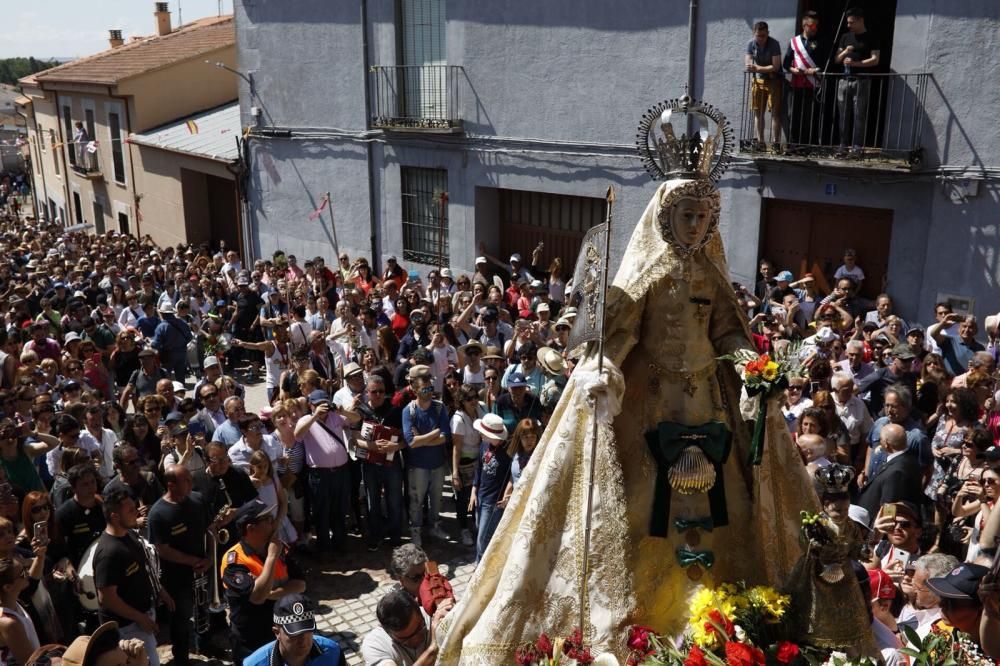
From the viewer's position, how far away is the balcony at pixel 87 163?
27.6m

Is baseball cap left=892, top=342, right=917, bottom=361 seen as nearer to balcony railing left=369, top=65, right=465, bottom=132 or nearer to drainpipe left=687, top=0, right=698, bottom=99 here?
drainpipe left=687, top=0, right=698, bottom=99

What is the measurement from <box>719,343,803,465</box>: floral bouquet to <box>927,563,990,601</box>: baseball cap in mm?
988

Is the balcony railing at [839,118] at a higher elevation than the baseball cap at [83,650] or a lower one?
higher

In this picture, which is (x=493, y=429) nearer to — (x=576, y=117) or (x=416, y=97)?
(x=576, y=117)

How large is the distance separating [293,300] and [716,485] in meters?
9.13

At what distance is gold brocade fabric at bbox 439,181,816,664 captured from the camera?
14.6 ft

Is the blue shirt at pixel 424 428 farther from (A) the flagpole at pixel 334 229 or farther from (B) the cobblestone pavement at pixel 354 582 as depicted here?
(A) the flagpole at pixel 334 229

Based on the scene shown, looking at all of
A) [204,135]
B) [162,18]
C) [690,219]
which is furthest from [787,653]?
[162,18]

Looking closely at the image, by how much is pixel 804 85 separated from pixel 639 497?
7.72 meters

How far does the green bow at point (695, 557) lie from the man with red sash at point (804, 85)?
754 cm

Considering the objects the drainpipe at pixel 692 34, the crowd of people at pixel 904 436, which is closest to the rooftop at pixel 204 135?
the drainpipe at pixel 692 34

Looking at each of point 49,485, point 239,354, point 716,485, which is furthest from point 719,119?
point 239,354

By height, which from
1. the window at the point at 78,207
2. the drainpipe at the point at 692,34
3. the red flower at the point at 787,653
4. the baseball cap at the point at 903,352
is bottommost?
the window at the point at 78,207

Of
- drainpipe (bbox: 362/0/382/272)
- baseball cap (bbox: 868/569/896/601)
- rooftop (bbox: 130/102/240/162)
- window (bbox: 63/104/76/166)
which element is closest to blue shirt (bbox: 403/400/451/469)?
baseball cap (bbox: 868/569/896/601)
